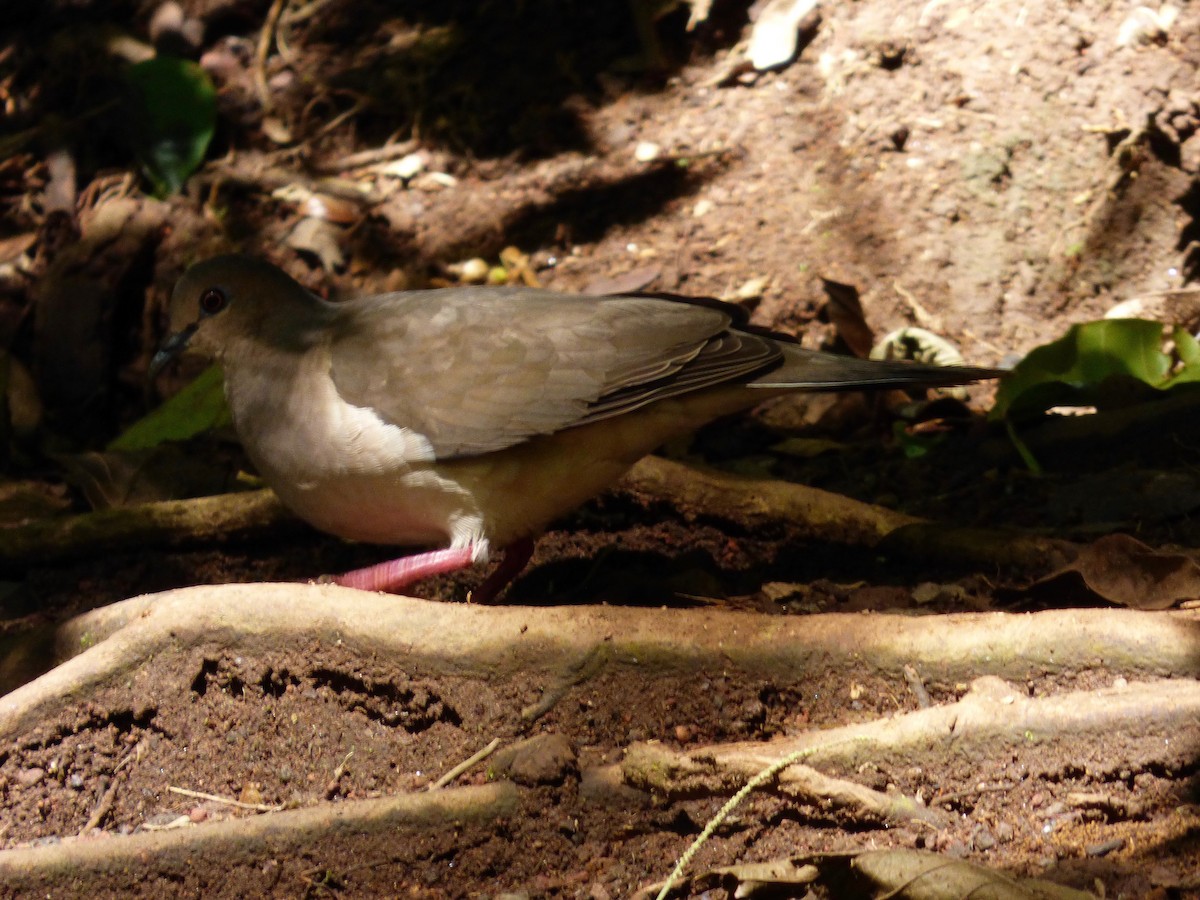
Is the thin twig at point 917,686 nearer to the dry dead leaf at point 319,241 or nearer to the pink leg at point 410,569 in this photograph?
the pink leg at point 410,569

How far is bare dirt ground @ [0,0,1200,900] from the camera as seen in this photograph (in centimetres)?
277

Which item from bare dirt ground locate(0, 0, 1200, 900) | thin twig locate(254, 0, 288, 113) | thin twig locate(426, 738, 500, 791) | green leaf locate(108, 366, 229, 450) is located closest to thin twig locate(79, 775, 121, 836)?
bare dirt ground locate(0, 0, 1200, 900)

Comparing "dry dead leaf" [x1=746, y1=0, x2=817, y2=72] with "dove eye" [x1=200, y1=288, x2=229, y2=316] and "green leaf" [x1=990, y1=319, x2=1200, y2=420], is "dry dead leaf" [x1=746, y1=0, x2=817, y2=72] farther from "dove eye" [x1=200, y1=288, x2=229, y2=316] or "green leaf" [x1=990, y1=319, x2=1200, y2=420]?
"dove eye" [x1=200, y1=288, x2=229, y2=316]

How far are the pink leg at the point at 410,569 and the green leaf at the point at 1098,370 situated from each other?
196 cm

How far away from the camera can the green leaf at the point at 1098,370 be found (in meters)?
4.39

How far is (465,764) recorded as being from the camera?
300 centimetres

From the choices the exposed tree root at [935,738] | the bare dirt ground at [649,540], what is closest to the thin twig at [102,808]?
the bare dirt ground at [649,540]

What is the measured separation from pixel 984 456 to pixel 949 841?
2.13m

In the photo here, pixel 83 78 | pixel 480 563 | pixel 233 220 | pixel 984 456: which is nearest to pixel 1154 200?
pixel 984 456

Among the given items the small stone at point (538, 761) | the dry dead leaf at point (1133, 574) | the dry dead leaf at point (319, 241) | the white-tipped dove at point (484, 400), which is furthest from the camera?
the dry dead leaf at point (319, 241)

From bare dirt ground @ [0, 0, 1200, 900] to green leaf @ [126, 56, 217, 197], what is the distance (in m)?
0.21

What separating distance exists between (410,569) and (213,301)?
1215mm

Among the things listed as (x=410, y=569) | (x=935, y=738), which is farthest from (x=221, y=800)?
(x=935, y=738)

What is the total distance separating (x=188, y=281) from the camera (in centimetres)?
432
